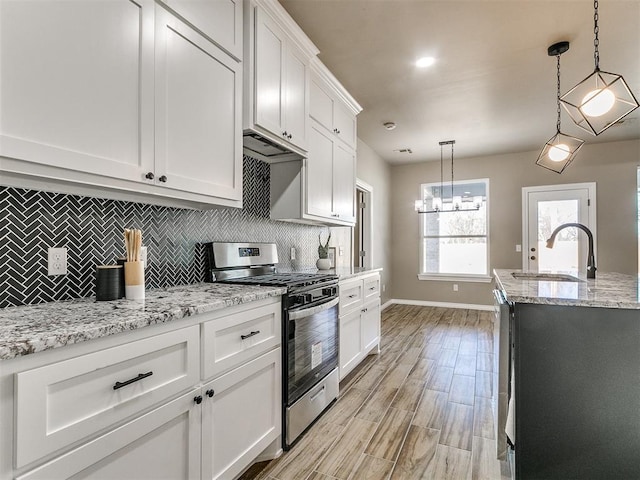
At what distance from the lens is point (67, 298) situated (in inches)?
55.6

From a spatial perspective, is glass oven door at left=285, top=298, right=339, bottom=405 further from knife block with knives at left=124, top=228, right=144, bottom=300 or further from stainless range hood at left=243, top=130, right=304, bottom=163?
stainless range hood at left=243, top=130, right=304, bottom=163

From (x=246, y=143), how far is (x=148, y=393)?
5.45 ft

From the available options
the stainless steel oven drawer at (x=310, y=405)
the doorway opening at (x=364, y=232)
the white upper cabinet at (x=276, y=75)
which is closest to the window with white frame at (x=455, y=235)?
the doorway opening at (x=364, y=232)

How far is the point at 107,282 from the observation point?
1.36 m

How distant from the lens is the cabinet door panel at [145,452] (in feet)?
2.96

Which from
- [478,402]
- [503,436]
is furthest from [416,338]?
[503,436]

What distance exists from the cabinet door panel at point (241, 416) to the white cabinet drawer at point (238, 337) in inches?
1.9

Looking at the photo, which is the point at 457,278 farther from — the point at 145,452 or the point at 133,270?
the point at 145,452

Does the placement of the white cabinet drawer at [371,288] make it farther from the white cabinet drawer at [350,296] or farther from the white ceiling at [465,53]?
the white ceiling at [465,53]

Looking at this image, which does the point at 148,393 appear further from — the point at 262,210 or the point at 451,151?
the point at 451,151

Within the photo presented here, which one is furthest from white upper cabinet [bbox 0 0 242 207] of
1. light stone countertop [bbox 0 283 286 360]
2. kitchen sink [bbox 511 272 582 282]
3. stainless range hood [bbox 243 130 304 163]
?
kitchen sink [bbox 511 272 582 282]

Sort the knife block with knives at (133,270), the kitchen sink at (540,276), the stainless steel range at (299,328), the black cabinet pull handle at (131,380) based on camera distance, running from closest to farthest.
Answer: the black cabinet pull handle at (131,380)
the knife block with knives at (133,270)
the stainless steel range at (299,328)
the kitchen sink at (540,276)

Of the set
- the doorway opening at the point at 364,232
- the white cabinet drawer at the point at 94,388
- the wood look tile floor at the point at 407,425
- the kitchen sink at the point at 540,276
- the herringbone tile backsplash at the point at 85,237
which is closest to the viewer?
the white cabinet drawer at the point at 94,388

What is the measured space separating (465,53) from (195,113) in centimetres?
232
